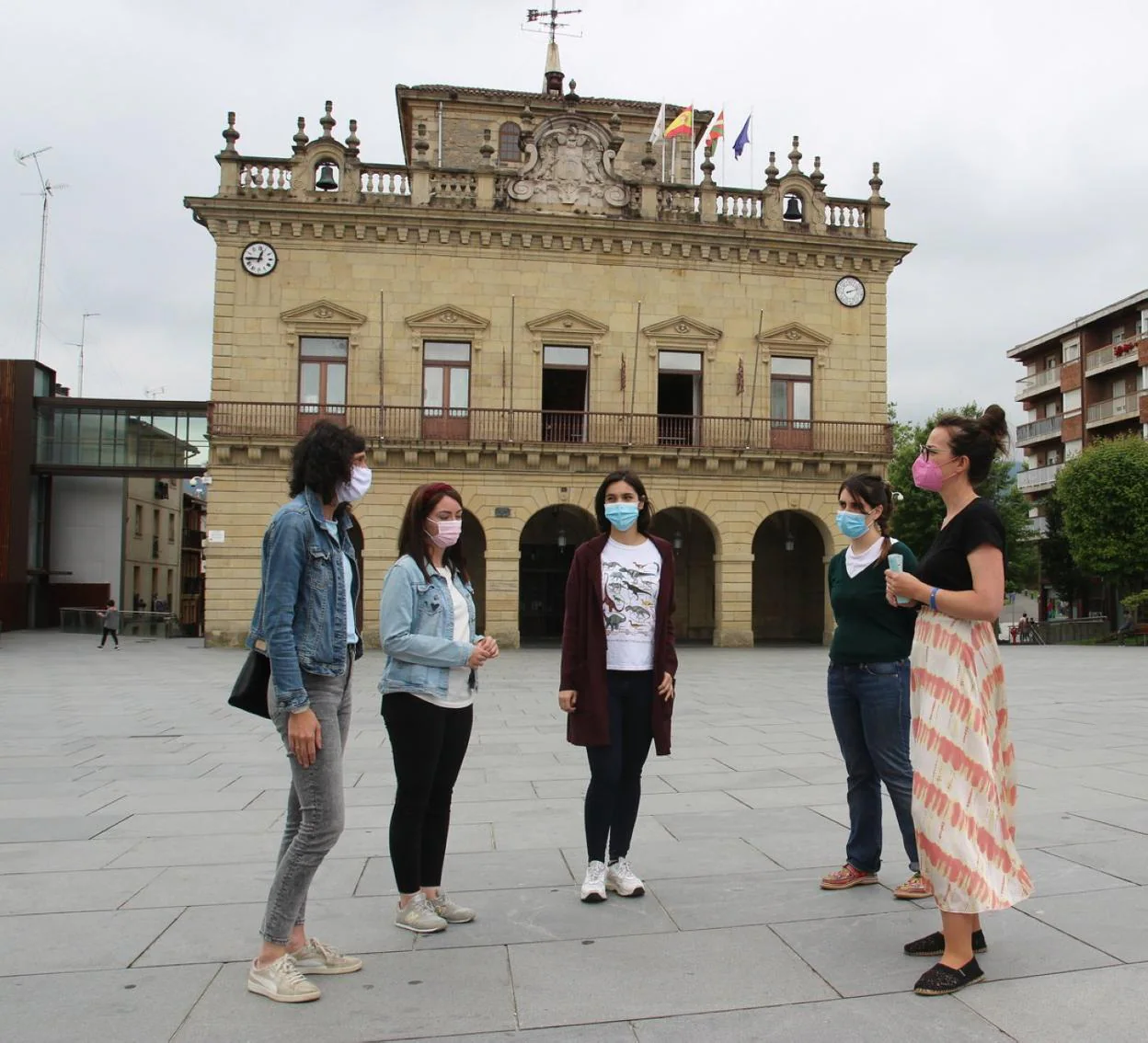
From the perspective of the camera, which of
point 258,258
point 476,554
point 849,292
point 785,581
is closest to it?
point 258,258

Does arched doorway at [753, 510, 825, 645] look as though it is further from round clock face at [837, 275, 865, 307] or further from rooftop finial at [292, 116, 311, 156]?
rooftop finial at [292, 116, 311, 156]

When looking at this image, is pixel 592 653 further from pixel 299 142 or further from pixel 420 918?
pixel 299 142

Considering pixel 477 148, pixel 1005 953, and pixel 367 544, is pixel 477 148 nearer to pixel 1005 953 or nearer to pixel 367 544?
pixel 367 544

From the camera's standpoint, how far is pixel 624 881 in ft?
15.1

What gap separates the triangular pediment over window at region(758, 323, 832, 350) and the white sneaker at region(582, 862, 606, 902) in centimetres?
2340

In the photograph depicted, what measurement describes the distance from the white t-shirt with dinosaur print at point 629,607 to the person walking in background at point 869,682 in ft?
2.81

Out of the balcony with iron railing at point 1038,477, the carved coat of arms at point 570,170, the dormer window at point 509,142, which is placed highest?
the dormer window at point 509,142

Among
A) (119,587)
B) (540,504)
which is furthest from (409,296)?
(119,587)

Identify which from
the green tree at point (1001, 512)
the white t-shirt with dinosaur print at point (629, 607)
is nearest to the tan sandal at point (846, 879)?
the white t-shirt with dinosaur print at point (629, 607)

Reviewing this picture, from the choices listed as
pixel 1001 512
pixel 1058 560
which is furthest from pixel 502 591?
pixel 1058 560

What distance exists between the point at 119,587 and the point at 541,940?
40.0 metres

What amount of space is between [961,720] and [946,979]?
89 cm

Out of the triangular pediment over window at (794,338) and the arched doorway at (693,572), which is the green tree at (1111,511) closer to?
the triangular pediment over window at (794,338)

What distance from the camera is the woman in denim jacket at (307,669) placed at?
11.4ft
